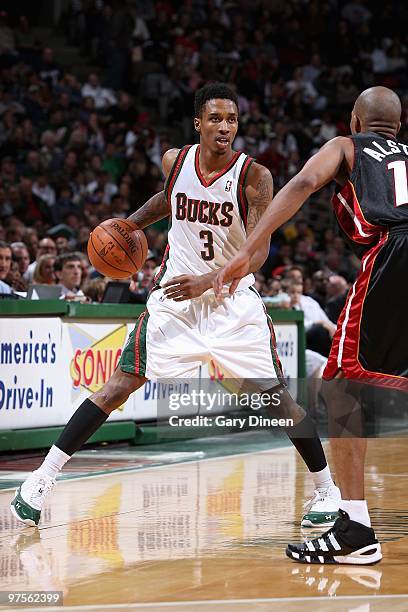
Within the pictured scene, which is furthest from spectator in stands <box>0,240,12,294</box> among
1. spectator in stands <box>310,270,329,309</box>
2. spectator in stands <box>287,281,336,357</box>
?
spectator in stands <box>310,270,329,309</box>

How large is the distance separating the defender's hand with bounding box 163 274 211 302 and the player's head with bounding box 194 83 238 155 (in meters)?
0.84

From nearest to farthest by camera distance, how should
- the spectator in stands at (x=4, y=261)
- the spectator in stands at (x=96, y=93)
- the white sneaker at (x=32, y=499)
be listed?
1. the white sneaker at (x=32, y=499)
2. the spectator in stands at (x=4, y=261)
3. the spectator in stands at (x=96, y=93)

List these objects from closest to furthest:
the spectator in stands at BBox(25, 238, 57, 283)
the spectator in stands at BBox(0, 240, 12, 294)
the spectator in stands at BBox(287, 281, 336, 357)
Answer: the spectator in stands at BBox(0, 240, 12, 294) → the spectator in stands at BBox(25, 238, 57, 283) → the spectator in stands at BBox(287, 281, 336, 357)

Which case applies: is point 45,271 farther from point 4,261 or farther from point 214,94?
point 214,94

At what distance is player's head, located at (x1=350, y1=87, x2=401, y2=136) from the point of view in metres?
4.96

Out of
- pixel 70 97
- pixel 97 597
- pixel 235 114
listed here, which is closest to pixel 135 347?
pixel 235 114

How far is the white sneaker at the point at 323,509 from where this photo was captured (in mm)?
5734

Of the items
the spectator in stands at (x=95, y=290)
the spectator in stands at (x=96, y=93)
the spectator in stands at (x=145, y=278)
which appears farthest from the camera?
the spectator in stands at (x=96, y=93)

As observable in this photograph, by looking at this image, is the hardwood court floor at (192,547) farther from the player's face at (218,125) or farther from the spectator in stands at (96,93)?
the spectator in stands at (96,93)

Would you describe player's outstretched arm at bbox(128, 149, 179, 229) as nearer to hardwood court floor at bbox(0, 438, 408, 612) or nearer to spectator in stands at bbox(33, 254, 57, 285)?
hardwood court floor at bbox(0, 438, 408, 612)

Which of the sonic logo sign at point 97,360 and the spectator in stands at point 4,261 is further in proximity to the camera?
the spectator in stands at point 4,261

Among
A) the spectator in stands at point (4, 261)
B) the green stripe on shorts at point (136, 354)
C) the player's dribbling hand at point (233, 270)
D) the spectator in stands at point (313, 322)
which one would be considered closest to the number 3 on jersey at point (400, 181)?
the player's dribbling hand at point (233, 270)

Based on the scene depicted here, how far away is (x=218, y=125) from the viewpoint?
586 cm

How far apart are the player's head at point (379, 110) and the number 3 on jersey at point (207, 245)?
1.11 meters
